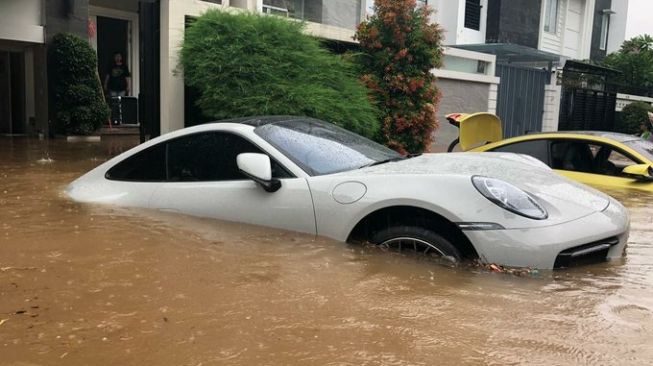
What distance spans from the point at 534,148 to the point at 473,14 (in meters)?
17.3

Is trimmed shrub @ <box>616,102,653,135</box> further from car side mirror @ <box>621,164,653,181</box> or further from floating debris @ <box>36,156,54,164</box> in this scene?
floating debris @ <box>36,156,54,164</box>

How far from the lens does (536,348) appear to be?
2902 millimetres

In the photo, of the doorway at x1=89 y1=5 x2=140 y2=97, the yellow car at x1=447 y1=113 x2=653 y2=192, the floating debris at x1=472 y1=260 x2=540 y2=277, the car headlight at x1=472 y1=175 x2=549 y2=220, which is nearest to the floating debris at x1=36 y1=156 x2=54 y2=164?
the yellow car at x1=447 y1=113 x2=653 y2=192

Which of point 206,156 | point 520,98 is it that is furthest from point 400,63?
point 520,98

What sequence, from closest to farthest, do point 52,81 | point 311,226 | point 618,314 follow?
1. point 618,314
2. point 311,226
3. point 52,81

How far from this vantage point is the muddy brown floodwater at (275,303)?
9.29ft

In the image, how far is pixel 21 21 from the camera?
41.1ft

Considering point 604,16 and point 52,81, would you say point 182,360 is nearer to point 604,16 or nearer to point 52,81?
point 52,81

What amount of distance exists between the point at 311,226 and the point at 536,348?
188cm

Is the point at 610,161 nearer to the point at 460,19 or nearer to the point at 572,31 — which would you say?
the point at 460,19

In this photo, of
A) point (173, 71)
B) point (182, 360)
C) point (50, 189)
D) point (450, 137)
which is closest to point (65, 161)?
point (173, 71)

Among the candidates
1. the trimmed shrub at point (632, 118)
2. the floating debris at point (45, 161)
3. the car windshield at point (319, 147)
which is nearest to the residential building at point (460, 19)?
the trimmed shrub at point (632, 118)

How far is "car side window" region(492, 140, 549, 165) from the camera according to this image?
734 cm

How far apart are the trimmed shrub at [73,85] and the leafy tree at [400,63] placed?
219 inches
